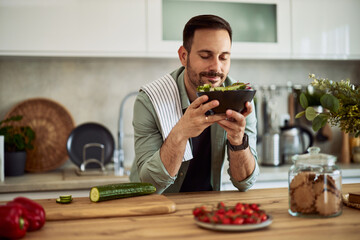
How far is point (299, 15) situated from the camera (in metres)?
3.02

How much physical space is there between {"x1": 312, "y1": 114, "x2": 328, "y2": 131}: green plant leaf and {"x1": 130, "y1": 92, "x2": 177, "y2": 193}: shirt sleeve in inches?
22.5

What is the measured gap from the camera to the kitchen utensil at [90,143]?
9.58 feet

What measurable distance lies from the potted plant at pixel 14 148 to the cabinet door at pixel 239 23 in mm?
958

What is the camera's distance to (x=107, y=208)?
4.22ft

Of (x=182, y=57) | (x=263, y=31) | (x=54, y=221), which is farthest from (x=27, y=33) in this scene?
(x=54, y=221)

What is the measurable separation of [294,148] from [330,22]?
90 cm

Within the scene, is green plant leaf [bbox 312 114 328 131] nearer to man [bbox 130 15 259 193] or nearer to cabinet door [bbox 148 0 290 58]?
man [bbox 130 15 259 193]

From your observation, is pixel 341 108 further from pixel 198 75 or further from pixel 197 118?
pixel 198 75

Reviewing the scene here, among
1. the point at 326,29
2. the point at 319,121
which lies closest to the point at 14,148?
the point at 319,121

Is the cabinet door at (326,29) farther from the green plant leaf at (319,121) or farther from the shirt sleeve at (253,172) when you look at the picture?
the green plant leaf at (319,121)

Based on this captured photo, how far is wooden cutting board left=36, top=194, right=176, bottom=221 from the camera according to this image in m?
1.25

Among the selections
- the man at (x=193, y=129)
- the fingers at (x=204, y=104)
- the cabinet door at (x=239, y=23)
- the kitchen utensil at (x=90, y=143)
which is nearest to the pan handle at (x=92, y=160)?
the kitchen utensil at (x=90, y=143)

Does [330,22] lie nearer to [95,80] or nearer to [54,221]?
[95,80]

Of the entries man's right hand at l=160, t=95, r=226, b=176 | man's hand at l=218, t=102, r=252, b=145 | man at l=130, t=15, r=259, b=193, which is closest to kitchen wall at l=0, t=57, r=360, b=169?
man at l=130, t=15, r=259, b=193
